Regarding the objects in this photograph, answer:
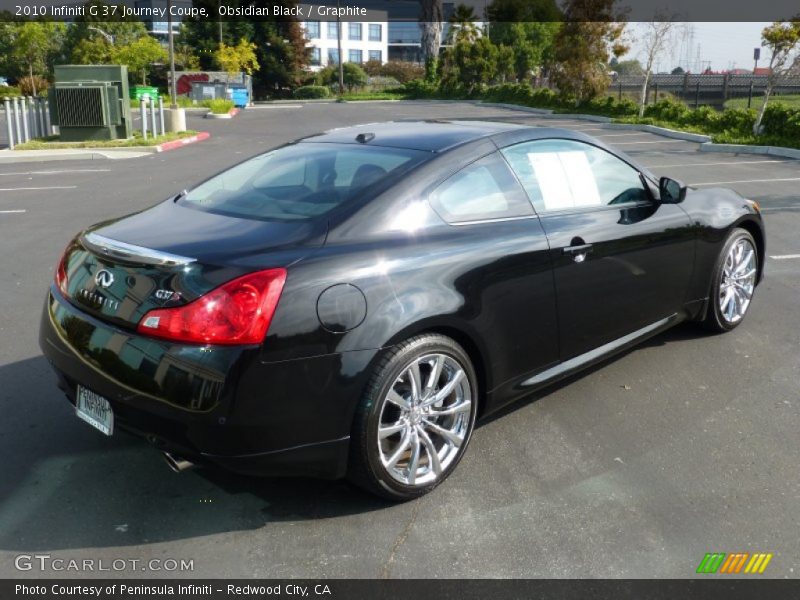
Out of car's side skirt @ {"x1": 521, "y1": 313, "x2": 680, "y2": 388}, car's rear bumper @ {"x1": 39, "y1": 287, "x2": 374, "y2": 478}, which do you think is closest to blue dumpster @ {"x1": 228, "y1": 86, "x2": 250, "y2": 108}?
car's side skirt @ {"x1": 521, "y1": 313, "x2": 680, "y2": 388}

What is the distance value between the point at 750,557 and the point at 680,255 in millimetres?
2201

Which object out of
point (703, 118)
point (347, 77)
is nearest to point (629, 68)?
point (347, 77)

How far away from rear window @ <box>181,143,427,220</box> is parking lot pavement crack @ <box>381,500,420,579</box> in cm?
134

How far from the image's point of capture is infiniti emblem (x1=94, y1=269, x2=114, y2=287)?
10.3 ft

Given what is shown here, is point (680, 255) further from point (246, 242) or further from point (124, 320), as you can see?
point (124, 320)

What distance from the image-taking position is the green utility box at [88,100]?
2023 centimetres

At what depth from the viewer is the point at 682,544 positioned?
3039mm

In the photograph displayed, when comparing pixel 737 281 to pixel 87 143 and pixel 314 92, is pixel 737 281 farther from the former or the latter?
pixel 314 92

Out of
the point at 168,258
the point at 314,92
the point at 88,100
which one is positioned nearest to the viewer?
the point at 168,258

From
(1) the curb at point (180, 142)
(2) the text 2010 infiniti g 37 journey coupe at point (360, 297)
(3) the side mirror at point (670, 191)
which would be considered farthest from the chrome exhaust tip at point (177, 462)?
(1) the curb at point (180, 142)

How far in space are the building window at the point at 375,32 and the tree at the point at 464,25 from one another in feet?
184

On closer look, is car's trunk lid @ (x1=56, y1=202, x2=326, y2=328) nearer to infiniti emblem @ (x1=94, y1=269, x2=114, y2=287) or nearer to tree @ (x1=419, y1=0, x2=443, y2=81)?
infiniti emblem @ (x1=94, y1=269, x2=114, y2=287)

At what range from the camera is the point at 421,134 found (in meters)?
4.10

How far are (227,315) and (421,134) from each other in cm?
172
